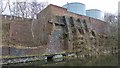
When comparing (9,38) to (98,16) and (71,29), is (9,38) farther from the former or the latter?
(98,16)

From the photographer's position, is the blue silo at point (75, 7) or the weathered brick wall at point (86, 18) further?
the blue silo at point (75, 7)

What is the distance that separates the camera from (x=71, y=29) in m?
18.2

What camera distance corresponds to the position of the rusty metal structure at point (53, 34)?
15.3 meters

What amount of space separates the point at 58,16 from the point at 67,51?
10.7 ft

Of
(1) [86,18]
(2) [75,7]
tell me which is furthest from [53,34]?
(2) [75,7]

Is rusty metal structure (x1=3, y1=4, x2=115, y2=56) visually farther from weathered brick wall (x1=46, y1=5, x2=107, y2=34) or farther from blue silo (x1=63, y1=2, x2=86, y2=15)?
blue silo (x1=63, y1=2, x2=86, y2=15)

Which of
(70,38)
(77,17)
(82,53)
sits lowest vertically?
(82,53)

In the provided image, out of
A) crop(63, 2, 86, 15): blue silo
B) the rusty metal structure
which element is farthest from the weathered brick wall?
crop(63, 2, 86, 15): blue silo

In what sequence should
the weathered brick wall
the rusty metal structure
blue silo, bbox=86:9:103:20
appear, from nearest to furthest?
1. the rusty metal structure
2. the weathered brick wall
3. blue silo, bbox=86:9:103:20

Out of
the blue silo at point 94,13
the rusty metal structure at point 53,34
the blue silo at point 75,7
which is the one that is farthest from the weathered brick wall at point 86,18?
the blue silo at point 94,13

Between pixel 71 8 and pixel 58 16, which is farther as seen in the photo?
pixel 71 8

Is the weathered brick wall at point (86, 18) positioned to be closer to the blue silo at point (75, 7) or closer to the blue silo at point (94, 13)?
the blue silo at point (75, 7)

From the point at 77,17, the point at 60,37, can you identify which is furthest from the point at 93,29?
the point at 60,37

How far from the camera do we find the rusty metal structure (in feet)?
50.2
